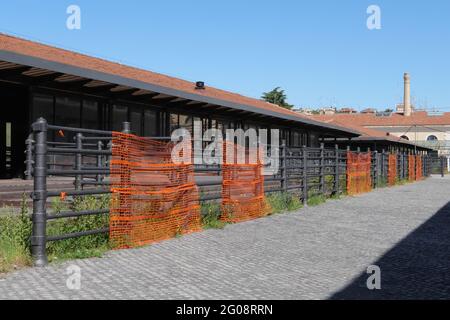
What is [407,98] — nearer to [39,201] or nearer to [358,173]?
[358,173]

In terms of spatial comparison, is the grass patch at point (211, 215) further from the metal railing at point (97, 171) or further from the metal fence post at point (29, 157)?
the metal fence post at point (29, 157)

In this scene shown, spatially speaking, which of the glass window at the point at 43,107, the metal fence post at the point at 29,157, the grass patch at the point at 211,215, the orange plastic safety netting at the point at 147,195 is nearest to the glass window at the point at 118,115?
the glass window at the point at 43,107

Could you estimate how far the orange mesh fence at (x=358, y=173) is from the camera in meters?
19.0

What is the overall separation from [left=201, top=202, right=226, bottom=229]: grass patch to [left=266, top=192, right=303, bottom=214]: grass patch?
219 cm

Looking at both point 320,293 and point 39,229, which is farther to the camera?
point 39,229

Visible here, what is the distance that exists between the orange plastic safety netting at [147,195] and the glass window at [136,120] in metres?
8.97

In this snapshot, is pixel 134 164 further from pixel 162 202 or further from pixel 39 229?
pixel 39 229

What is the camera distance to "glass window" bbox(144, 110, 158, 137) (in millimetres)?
19062

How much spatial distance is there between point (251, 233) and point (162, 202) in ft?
6.09

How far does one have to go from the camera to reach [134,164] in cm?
799

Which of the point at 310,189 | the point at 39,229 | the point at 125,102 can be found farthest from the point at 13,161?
the point at 39,229

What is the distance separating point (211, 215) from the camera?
10406 millimetres

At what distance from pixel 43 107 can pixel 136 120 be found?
384cm

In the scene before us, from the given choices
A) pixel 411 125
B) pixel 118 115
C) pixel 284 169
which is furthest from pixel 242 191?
pixel 411 125
